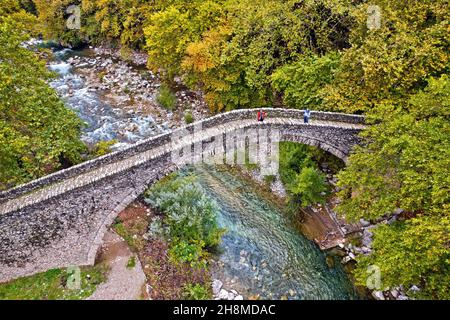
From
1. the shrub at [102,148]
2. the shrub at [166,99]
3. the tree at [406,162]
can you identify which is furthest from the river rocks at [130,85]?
the tree at [406,162]

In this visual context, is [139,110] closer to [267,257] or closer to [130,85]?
[130,85]

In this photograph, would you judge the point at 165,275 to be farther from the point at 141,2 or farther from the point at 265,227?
the point at 141,2

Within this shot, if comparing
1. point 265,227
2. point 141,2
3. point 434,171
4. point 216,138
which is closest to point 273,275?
point 265,227

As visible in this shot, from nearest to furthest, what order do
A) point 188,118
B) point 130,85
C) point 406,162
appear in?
point 406,162
point 188,118
point 130,85

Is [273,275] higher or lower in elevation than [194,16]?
lower

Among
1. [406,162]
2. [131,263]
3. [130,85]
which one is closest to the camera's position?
[406,162]

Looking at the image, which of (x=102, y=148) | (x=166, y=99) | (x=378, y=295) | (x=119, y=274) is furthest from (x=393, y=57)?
(x=166, y=99)
